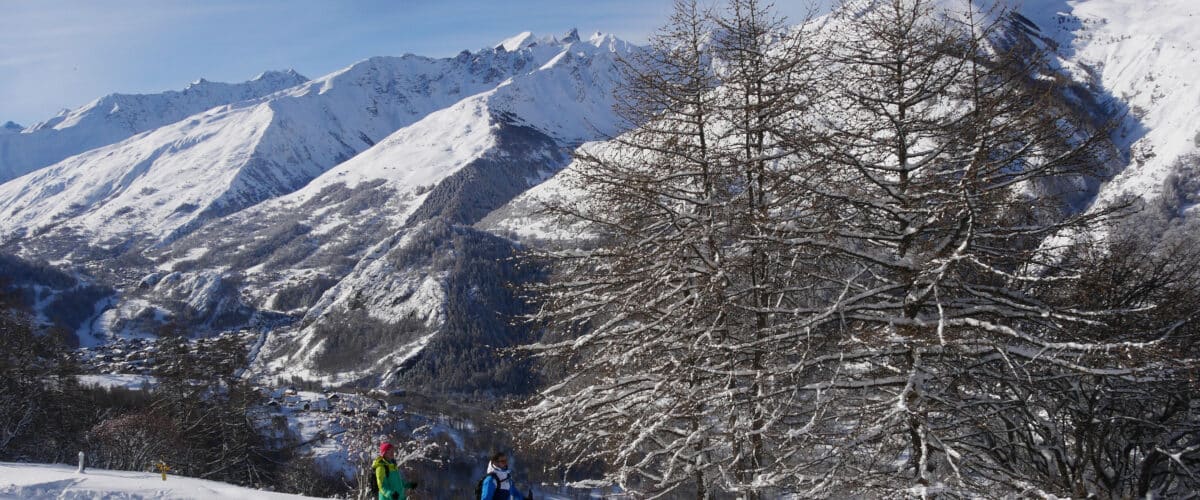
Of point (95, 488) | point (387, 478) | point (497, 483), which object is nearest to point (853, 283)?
point (497, 483)

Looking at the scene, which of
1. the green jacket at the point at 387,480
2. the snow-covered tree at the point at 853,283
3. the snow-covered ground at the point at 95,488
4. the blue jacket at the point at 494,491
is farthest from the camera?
the snow-covered ground at the point at 95,488

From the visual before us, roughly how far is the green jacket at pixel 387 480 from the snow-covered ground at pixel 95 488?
15.4ft

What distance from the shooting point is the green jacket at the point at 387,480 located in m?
10.0

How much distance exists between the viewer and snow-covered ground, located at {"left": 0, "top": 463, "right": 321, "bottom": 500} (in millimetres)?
11547

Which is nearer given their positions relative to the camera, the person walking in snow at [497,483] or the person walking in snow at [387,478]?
the person walking in snow at [497,483]

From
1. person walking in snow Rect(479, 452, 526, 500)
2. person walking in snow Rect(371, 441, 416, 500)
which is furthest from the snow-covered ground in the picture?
person walking in snow Rect(479, 452, 526, 500)

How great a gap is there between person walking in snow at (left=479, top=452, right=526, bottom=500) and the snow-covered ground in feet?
21.7

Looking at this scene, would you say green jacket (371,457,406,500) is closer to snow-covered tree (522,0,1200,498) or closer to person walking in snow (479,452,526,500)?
person walking in snow (479,452,526,500)

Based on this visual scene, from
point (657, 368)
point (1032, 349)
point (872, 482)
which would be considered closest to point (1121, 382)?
point (1032, 349)

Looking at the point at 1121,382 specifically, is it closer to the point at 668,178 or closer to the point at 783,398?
the point at 783,398

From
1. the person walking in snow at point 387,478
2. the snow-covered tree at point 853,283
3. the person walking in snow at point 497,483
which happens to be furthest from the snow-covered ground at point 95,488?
the snow-covered tree at point 853,283

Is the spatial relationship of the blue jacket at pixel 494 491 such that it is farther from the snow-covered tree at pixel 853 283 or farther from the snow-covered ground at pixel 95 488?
the snow-covered ground at pixel 95 488

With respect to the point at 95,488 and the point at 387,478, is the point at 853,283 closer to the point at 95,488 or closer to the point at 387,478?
the point at 387,478

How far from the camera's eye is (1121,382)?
878cm
